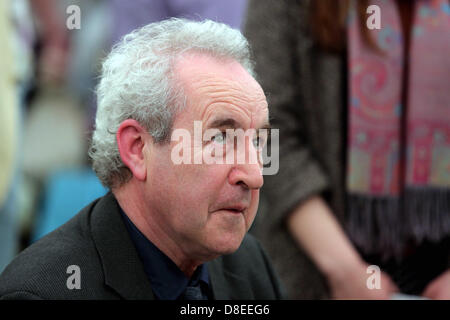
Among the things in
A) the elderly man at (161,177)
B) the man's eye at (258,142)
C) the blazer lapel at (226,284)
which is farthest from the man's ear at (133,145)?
the blazer lapel at (226,284)

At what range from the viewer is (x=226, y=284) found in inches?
77.2

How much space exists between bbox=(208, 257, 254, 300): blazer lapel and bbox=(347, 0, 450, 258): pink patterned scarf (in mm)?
588

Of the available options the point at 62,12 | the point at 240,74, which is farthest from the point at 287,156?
the point at 62,12

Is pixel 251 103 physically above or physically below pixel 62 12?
below

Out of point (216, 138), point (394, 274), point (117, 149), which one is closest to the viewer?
point (216, 138)

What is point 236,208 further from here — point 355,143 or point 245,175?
point 355,143

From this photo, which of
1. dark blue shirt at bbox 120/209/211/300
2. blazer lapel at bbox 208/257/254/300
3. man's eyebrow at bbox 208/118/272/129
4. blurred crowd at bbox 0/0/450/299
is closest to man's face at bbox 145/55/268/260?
man's eyebrow at bbox 208/118/272/129

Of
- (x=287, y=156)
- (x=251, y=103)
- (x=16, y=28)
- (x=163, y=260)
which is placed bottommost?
(x=163, y=260)

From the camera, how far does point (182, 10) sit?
2.94 metres

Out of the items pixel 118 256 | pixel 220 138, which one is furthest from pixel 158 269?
pixel 220 138

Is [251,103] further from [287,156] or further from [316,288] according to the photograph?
[316,288]

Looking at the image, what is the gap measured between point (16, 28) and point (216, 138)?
1969 mm

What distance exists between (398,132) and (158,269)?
1.18m

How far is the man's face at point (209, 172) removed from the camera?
1.61 meters
